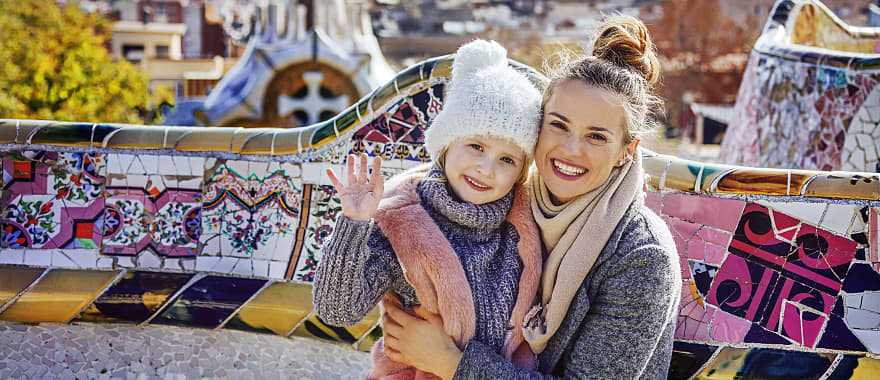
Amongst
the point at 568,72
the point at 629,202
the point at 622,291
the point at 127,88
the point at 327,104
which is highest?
the point at 568,72

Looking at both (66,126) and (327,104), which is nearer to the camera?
(66,126)

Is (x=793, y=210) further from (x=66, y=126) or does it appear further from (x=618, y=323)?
(x=66, y=126)

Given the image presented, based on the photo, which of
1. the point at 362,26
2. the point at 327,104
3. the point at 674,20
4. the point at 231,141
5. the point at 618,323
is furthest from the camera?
the point at 674,20

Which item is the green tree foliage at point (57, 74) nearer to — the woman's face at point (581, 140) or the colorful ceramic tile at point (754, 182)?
the colorful ceramic tile at point (754, 182)

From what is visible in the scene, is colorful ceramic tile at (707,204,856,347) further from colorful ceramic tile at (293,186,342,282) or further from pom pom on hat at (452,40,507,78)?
colorful ceramic tile at (293,186,342,282)

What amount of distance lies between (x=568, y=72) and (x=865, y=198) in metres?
1.02

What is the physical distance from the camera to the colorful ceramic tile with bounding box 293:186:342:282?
3262mm

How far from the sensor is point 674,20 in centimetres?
2761

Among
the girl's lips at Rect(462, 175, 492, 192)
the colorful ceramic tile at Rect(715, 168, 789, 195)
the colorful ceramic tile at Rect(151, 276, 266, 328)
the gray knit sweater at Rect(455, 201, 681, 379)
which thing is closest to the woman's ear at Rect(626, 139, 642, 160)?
the gray knit sweater at Rect(455, 201, 681, 379)

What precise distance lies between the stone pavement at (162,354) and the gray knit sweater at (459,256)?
105 centimetres

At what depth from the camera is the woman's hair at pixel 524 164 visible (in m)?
2.34

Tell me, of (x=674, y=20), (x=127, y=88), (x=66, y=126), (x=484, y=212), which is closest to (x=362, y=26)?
(x=127, y=88)

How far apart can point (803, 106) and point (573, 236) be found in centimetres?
382

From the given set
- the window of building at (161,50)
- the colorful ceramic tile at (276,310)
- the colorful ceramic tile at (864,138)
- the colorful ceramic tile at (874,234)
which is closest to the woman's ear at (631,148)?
the colorful ceramic tile at (874,234)
